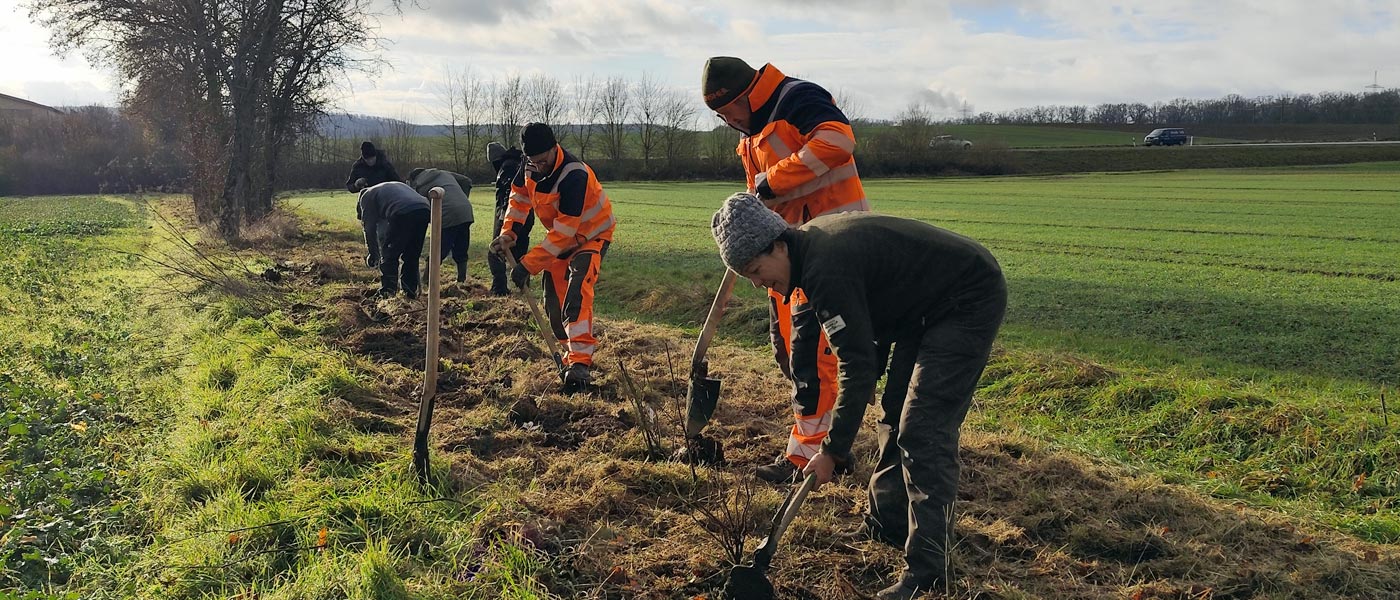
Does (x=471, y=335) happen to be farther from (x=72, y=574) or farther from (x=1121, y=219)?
(x=1121, y=219)

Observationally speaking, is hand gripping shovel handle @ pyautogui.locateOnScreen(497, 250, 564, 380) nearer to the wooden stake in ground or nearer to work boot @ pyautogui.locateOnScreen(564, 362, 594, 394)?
work boot @ pyautogui.locateOnScreen(564, 362, 594, 394)

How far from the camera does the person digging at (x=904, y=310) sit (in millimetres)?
2926

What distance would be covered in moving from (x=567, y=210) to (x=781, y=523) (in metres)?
3.53

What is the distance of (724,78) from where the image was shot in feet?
14.4

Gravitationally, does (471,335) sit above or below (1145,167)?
below

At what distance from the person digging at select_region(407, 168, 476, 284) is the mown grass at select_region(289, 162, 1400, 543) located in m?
1.97

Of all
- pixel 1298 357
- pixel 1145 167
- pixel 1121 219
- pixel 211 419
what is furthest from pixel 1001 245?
pixel 1145 167

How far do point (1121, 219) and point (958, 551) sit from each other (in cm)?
2230

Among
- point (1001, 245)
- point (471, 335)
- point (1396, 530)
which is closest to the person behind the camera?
point (1396, 530)

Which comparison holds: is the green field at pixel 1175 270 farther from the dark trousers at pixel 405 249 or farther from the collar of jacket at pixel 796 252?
the collar of jacket at pixel 796 252

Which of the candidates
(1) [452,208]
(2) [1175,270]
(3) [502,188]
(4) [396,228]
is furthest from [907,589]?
(2) [1175,270]

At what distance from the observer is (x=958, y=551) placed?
11.7 feet

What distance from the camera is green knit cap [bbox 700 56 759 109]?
4.37m

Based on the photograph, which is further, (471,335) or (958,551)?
(471,335)
